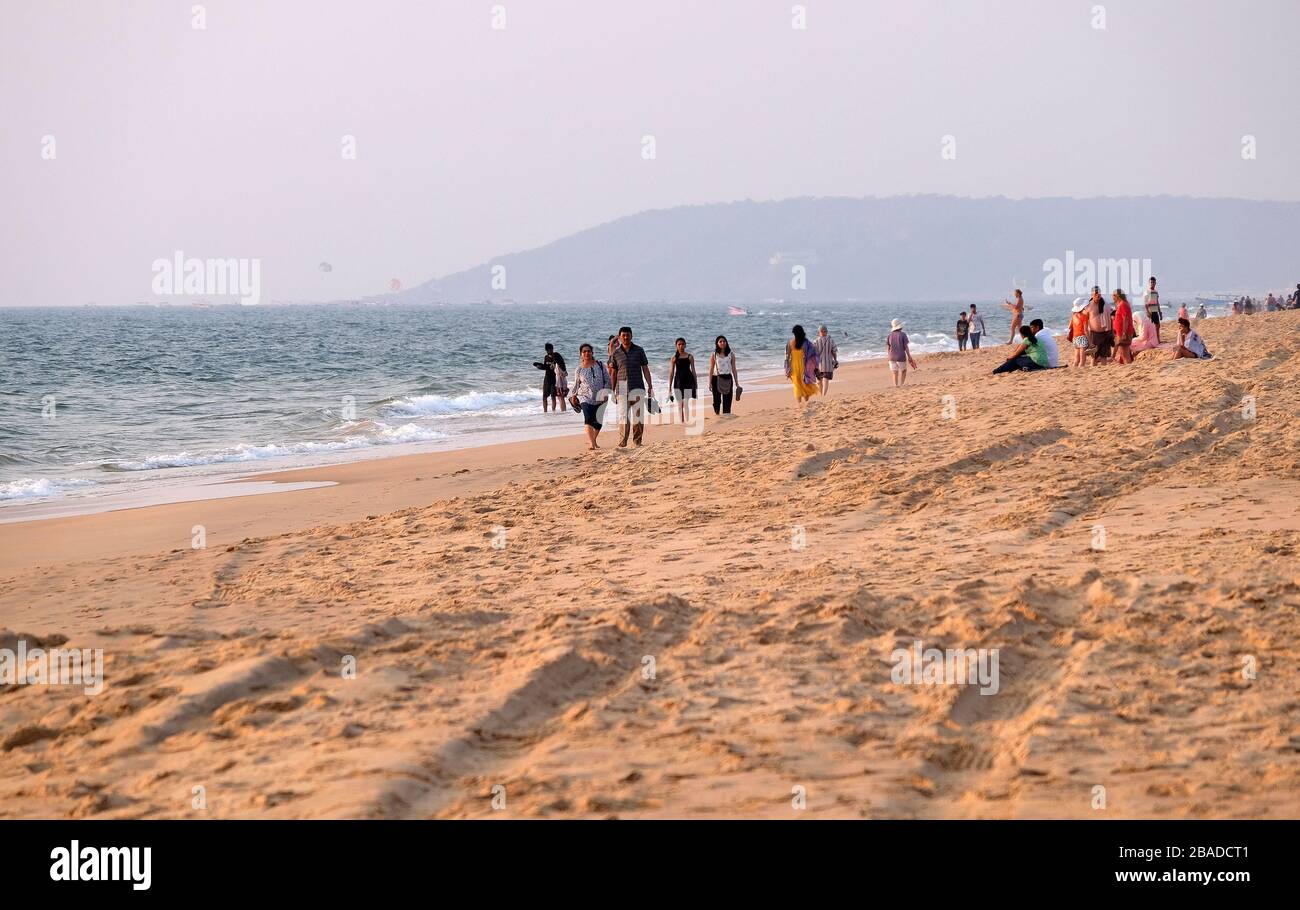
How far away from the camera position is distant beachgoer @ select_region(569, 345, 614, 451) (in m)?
13.7

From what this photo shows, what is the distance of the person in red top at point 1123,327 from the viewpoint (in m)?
18.3

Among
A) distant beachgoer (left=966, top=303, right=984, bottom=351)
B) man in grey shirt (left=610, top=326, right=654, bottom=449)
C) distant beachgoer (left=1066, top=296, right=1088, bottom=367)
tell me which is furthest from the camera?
distant beachgoer (left=966, top=303, right=984, bottom=351)

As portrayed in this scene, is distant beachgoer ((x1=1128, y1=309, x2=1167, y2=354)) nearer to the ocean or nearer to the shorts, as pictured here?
→ the shorts

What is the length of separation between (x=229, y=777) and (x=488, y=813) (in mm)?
995

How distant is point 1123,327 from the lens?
1836 cm

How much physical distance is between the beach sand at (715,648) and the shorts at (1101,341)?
796 centimetres

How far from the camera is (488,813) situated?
3.79 metres

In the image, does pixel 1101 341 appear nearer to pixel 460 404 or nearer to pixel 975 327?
pixel 460 404

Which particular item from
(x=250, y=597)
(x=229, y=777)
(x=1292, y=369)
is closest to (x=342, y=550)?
(x=250, y=597)

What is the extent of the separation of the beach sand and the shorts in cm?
796

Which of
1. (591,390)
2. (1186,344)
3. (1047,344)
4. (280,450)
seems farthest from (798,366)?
(280,450)

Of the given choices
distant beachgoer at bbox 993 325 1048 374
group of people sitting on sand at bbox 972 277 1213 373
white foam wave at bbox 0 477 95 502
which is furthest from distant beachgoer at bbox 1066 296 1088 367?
white foam wave at bbox 0 477 95 502

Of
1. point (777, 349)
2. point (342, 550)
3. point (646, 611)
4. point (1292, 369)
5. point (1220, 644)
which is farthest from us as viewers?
point (777, 349)
